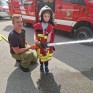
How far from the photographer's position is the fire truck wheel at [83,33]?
635 centimetres

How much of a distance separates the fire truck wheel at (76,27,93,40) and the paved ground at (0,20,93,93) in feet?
3.92

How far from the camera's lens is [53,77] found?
4180 millimetres

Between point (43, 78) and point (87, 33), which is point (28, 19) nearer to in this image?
point (87, 33)

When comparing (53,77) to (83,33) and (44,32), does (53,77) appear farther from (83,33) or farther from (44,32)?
(83,33)

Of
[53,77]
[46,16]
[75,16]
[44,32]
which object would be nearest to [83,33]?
[75,16]

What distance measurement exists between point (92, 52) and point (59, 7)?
2.09 metres

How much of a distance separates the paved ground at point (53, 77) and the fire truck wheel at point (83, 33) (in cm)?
119

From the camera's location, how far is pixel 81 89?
12.2ft

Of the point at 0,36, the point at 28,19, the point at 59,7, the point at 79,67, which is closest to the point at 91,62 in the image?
the point at 79,67

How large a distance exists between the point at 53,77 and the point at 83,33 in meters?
2.73

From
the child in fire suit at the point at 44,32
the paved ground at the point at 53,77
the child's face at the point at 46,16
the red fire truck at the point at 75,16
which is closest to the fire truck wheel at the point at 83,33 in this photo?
the red fire truck at the point at 75,16

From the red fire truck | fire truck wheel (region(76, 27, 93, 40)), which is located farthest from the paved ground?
the red fire truck

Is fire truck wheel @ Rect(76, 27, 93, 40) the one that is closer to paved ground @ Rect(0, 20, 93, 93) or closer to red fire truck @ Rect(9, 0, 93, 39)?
red fire truck @ Rect(9, 0, 93, 39)

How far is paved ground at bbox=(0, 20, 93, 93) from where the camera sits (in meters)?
3.76
